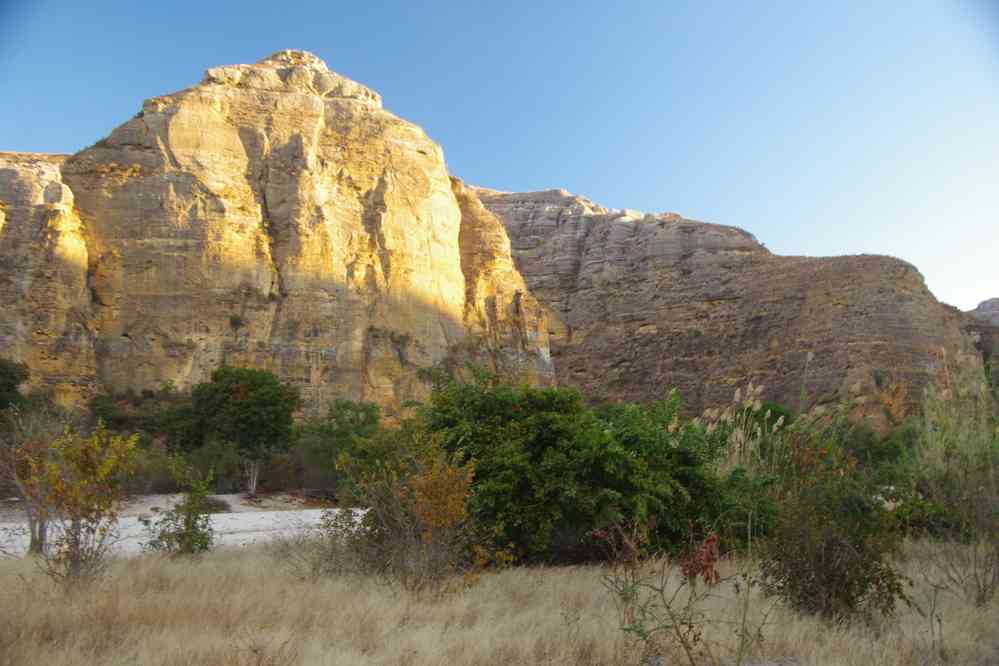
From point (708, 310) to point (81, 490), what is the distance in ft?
163

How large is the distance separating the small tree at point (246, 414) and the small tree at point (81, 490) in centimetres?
1892

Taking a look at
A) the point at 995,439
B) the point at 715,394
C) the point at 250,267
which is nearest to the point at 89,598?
the point at 995,439

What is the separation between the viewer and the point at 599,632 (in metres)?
4.95

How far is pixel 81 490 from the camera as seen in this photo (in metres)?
5.85

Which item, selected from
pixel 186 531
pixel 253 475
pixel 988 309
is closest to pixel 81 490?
pixel 186 531

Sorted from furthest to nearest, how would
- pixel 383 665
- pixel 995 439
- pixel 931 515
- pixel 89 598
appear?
pixel 931 515, pixel 995 439, pixel 89 598, pixel 383 665

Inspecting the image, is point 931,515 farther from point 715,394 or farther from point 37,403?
point 715,394

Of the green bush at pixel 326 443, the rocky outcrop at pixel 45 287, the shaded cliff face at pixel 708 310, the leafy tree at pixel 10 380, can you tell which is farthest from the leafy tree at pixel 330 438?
the shaded cliff face at pixel 708 310

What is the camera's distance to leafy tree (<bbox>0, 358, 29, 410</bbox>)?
85.0 feet

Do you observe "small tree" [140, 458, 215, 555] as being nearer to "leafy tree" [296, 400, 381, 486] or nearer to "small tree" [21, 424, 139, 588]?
"small tree" [21, 424, 139, 588]

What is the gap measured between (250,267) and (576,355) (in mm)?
26060

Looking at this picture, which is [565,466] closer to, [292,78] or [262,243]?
[262,243]

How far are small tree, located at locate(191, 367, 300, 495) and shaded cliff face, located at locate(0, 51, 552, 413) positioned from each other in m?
6.74

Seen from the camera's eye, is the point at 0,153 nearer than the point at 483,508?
No
